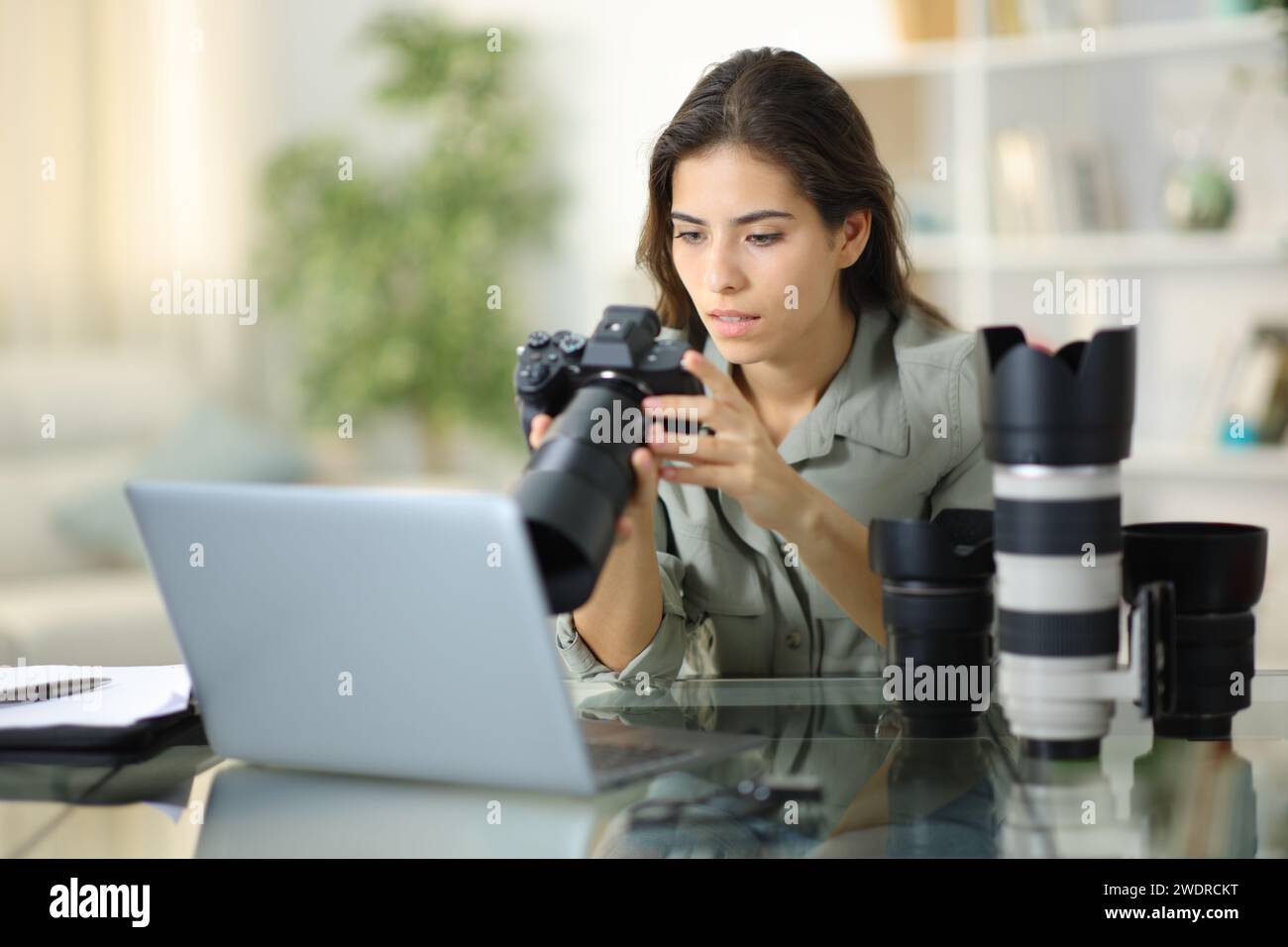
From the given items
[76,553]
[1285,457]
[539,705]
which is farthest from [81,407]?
[539,705]

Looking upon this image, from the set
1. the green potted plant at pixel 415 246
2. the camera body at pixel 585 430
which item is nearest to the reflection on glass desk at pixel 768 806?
the camera body at pixel 585 430

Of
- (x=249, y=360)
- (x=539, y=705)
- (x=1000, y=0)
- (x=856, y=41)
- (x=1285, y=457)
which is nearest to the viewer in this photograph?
(x=539, y=705)

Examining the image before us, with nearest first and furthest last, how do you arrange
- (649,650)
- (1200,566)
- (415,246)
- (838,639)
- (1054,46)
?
(1200,566)
(649,650)
(838,639)
(1054,46)
(415,246)

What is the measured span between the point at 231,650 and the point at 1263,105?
2.83 m

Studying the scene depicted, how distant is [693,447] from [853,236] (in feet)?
1.86

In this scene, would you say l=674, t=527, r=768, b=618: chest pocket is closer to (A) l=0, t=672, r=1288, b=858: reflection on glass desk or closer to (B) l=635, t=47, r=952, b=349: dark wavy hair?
(B) l=635, t=47, r=952, b=349: dark wavy hair

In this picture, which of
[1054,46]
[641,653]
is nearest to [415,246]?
[1054,46]

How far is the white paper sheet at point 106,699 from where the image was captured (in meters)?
0.90

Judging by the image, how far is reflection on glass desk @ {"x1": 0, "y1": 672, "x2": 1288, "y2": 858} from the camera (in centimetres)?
71

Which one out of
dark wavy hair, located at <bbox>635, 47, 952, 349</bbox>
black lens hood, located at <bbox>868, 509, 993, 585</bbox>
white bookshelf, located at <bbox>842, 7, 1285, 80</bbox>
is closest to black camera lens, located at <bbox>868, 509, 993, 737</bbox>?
black lens hood, located at <bbox>868, 509, 993, 585</bbox>

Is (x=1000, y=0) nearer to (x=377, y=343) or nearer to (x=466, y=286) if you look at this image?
(x=466, y=286)

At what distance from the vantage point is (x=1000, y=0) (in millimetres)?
3146

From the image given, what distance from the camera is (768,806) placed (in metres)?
0.75

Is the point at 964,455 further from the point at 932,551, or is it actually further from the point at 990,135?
the point at 990,135
